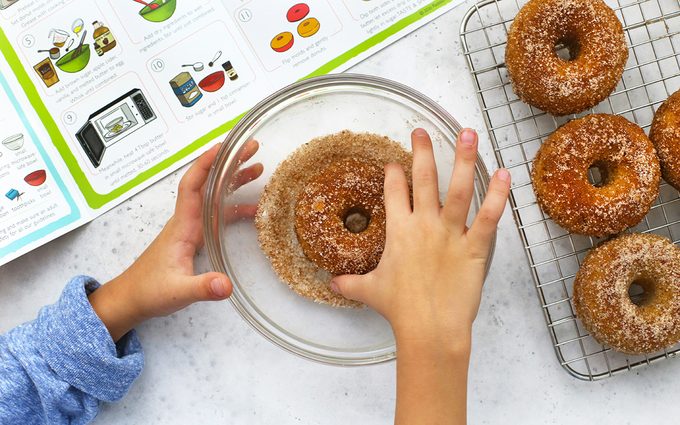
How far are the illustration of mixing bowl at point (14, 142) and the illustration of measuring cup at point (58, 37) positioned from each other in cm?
17

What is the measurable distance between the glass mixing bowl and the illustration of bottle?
0.31 meters

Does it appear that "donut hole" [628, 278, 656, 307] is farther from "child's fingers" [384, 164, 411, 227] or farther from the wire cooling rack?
"child's fingers" [384, 164, 411, 227]

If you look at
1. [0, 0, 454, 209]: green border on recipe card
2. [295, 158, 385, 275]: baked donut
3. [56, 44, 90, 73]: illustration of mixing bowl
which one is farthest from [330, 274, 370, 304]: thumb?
[56, 44, 90, 73]: illustration of mixing bowl

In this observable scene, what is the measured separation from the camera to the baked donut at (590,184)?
0.97 meters

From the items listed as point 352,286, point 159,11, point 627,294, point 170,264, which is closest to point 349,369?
point 352,286

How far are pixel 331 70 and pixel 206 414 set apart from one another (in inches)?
24.9

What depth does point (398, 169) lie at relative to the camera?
90 centimetres

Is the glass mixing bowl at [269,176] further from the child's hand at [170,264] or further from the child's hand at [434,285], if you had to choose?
the child's hand at [434,285]

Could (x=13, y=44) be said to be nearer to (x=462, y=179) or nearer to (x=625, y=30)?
(x=462, y=179)

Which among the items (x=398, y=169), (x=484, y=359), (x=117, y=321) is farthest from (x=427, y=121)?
(x=117, y=321)

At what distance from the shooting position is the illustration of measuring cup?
1.09m

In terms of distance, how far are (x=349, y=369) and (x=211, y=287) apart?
32cm

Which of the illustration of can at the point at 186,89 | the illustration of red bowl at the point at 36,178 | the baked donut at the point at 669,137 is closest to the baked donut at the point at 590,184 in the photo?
the baked donut at the point at 669,137

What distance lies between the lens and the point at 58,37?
109 cm
